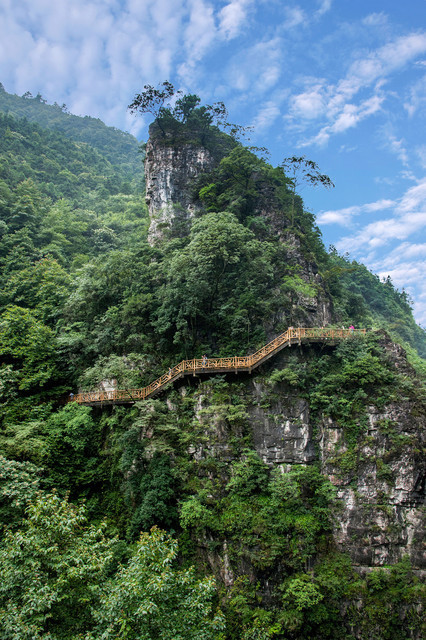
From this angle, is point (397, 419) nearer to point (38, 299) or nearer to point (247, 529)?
point (247, 529)

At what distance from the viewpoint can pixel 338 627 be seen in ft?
47.5

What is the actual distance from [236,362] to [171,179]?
1959 centimetres

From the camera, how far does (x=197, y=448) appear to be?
58.2 ft

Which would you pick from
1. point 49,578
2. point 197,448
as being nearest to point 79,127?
point 197,448

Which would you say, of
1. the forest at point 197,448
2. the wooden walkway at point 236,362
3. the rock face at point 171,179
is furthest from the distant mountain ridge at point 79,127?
the wooden walkway at point 236,362

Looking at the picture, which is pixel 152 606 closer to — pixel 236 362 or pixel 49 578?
pixel 49 578

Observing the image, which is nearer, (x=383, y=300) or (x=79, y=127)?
(x=383, y=300)

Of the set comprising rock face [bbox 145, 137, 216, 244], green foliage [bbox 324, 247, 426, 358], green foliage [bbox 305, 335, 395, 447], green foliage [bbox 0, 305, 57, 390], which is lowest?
green foliage [bbox 305, 335, 395, 447]

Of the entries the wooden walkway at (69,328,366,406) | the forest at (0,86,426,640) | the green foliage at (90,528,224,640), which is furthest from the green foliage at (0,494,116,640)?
the wooden walkway at (69,328,366,406)

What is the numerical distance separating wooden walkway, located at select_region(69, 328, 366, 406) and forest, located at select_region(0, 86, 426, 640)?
21.8 inches

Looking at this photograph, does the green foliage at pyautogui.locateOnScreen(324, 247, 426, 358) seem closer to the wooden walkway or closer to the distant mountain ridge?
the wooden walkway

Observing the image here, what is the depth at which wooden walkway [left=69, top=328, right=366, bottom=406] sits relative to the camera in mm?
18891

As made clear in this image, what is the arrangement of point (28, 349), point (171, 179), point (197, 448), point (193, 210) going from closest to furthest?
point (197, 448) → point (28, 349) → point (193, 210) → point (171, 179)

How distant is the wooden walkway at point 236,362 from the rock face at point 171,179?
13.8 m
